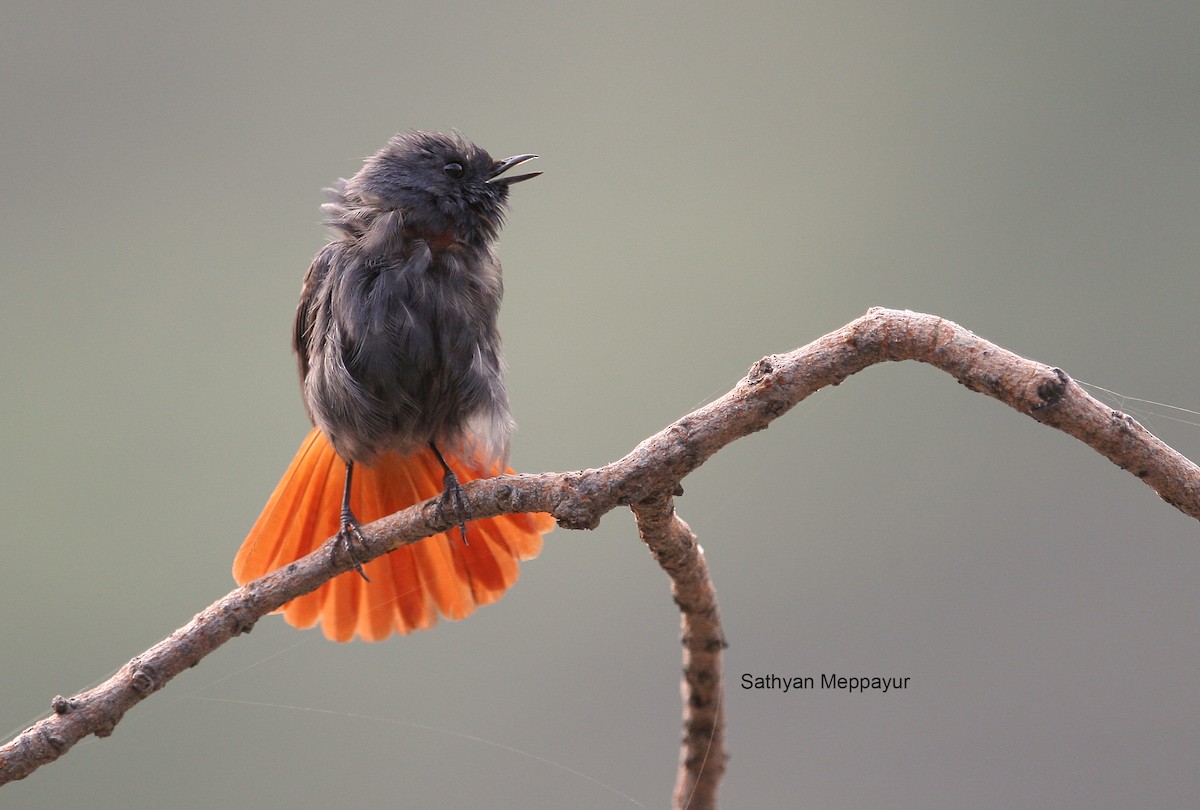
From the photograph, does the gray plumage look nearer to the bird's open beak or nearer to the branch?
the bird's open beak

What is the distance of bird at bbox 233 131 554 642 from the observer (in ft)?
7.13

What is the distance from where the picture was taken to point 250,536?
2354 millimetres

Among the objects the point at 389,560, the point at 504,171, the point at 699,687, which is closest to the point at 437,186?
the point at 504,171

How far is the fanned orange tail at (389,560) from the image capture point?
2352 mm

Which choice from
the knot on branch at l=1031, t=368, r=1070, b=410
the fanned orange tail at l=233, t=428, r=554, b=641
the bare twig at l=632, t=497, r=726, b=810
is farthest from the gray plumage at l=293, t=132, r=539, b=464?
the knot on branch at l=1031, t=368, r=1070, b=410

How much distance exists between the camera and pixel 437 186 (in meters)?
2.25

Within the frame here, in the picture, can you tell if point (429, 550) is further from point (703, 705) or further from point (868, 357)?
point (868, 357)

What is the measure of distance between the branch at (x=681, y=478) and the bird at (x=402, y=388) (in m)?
0.21

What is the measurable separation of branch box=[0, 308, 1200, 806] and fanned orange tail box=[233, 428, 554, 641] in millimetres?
410

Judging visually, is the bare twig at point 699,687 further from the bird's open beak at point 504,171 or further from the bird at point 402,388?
the bird's open beak at point 504,171

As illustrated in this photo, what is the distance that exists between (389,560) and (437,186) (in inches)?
35.2

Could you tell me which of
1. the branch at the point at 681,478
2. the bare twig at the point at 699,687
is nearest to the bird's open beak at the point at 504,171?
the branch at the point at 681,478

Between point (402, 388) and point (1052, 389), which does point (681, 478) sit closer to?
point (1052, 389)

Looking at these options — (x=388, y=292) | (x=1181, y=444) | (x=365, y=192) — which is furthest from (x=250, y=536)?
(x=1181, y=444)
